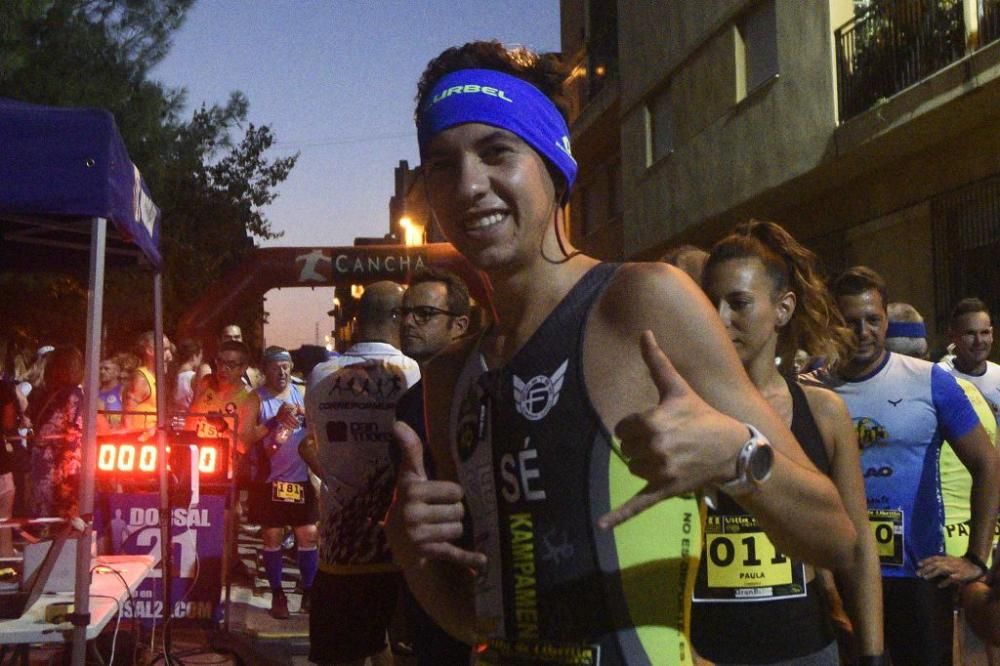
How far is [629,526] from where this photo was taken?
1715 mm

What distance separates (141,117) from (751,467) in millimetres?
20846

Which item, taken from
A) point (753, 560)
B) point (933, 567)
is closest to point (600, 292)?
point (753, 560)

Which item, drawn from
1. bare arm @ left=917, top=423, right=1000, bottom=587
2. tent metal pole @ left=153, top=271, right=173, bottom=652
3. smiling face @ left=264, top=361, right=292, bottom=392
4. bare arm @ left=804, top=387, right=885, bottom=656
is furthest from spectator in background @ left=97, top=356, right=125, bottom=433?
bare arm @ left=804, top=387, right=885, bottom=656

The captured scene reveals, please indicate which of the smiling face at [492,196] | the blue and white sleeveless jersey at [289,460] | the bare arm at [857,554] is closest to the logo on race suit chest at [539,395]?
the smiling face at [492,196]

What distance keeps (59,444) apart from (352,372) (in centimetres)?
447

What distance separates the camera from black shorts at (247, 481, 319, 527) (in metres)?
9.27

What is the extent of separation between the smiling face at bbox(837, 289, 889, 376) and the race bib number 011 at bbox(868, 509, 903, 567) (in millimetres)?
610

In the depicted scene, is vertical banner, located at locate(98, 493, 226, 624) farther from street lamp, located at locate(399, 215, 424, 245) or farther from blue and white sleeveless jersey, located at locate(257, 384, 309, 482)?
street lamp, located at locate(399, 215, 424, 245)

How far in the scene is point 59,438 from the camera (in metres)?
8.91

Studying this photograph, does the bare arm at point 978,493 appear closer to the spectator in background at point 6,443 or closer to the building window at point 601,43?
the spectator in background at point 6,443

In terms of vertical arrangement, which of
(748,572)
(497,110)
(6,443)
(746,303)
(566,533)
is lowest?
(748,572)

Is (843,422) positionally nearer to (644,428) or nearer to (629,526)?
(629,526)

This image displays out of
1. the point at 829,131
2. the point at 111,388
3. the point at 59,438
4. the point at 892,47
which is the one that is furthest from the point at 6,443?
the point at 892,47

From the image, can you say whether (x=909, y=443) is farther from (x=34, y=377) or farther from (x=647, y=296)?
(x=34, y=377)
